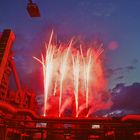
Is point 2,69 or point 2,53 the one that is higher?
point 2,53

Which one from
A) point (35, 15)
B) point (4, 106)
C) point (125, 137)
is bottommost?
point (125, 137)

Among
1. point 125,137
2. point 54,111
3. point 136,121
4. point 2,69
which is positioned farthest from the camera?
point 54,111

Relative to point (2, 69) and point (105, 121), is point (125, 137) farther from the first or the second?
point (2, 69)

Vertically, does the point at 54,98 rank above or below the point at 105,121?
above

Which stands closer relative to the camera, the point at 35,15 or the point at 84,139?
the point at 35,15

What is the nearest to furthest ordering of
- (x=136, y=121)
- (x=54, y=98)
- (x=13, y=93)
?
1. (x=136, y=121)
2. (x=13, y=93)
3. (x=54, y=98)

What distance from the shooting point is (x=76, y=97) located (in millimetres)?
28453

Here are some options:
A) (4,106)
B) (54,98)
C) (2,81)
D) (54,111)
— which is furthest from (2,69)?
(54,98)

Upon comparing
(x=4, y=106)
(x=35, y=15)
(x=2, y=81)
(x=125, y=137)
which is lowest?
(x=125, y=137)

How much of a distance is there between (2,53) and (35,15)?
4762 millimetres

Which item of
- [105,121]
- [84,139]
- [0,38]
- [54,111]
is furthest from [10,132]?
[54,111]

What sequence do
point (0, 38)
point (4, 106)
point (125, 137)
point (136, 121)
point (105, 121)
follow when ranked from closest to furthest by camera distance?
point (4, 106) → point (136, 121) → point (105, 121) → point (125, 137) → point (0, 38)

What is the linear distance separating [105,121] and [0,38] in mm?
7493

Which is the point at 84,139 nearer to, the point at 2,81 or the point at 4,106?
the point at 2,81
